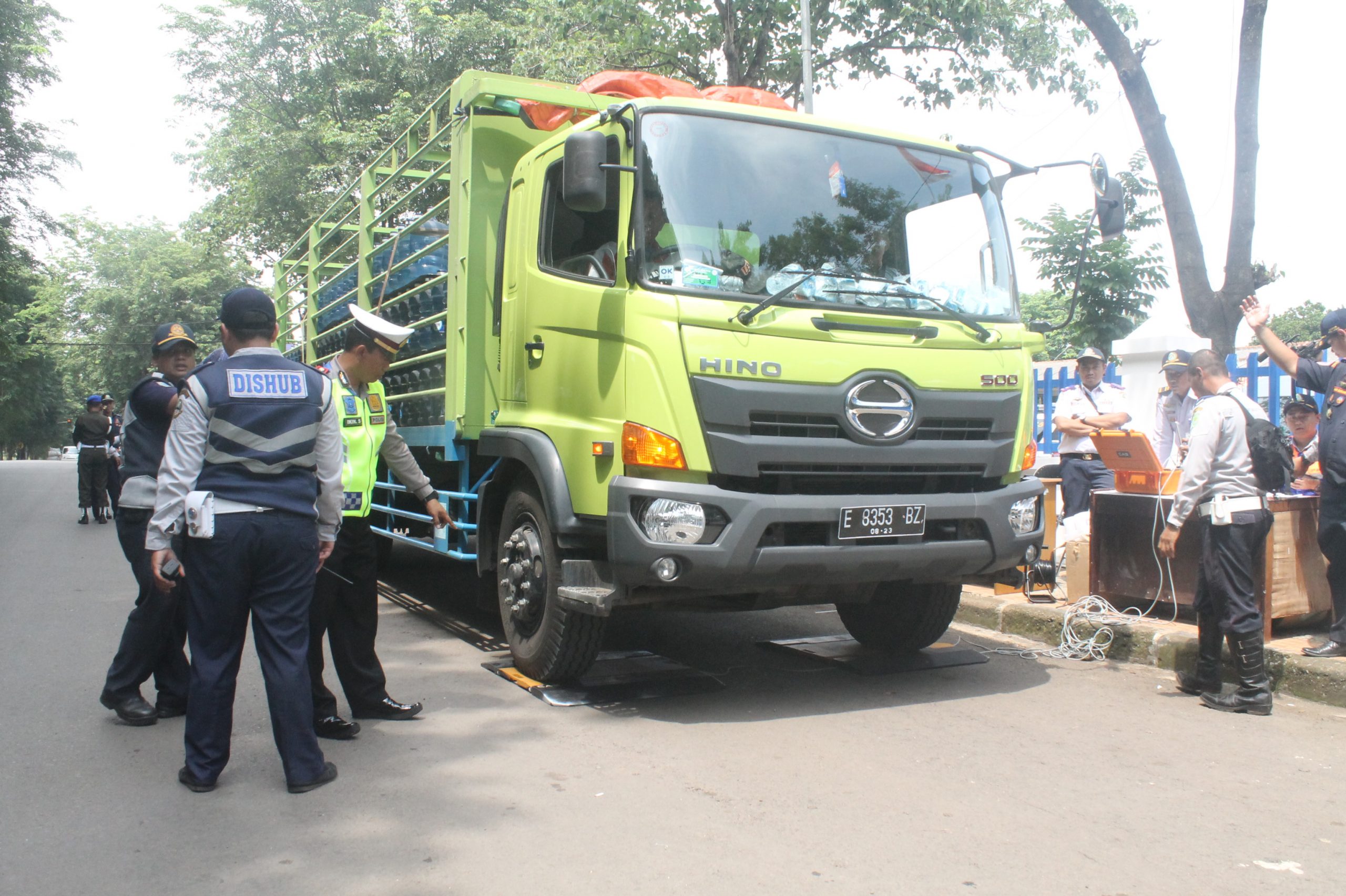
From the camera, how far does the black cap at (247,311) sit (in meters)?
3.83

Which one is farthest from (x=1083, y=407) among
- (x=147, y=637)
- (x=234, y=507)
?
(x=147, y=637)

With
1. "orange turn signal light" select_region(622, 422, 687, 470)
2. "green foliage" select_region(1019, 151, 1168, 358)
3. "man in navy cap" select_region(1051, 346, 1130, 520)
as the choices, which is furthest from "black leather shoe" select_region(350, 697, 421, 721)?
"green foliage" select_region(1019, 151, 1168, 358)

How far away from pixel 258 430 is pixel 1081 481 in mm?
5911

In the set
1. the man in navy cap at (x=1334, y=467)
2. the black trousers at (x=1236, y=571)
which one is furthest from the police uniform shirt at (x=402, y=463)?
the man in navy cap at (x=1334, y=467)

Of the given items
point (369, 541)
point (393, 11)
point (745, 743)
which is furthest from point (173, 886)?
point (393, 11)

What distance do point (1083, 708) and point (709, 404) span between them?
2291mm

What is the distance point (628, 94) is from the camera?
5875 millimetres

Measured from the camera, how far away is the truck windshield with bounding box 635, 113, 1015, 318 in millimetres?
4590

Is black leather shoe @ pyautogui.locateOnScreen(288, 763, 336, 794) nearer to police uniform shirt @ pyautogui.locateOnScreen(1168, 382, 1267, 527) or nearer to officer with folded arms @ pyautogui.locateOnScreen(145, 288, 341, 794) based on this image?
officer with folded arms @ pyautogui.locateOnScreen(145, 288, 341, 794)

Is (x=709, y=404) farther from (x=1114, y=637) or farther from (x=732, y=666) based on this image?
(x=1114, y=637)

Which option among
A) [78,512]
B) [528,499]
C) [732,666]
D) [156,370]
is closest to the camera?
[156,370]

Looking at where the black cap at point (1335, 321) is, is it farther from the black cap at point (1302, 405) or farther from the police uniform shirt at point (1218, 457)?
the black cap at point (1302, 405)

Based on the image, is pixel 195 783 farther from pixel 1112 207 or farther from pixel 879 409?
pixel 1112 207

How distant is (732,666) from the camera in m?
5.71
